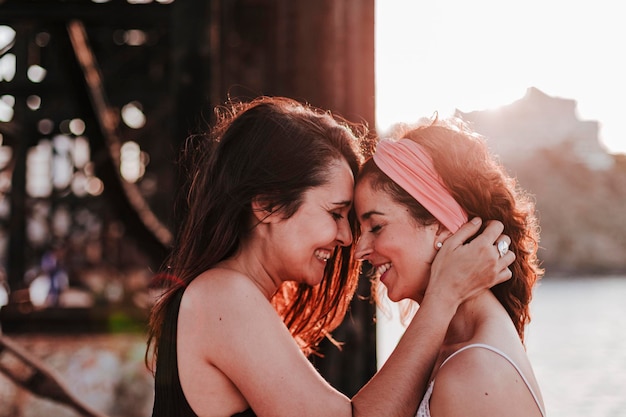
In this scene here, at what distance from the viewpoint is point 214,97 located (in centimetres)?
304

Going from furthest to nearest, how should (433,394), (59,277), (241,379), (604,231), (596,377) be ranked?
(604,231) → (596,377) → (59,277) → (241,379) → (433,394)

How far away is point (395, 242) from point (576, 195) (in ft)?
130

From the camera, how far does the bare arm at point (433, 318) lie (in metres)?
2.27

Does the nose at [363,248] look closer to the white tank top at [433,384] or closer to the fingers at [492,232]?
the fingers at [492,232]

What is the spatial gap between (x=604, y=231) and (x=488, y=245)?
4979 centimetres

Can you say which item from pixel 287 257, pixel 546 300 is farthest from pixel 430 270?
pixel 546 300

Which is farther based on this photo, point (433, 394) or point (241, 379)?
point (241, 379)

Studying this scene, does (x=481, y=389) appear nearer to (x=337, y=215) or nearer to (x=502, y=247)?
(x=502, y=247)

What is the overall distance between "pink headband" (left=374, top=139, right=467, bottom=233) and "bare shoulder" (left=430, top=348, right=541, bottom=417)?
46 centimetres

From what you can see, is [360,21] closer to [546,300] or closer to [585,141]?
[585,141]

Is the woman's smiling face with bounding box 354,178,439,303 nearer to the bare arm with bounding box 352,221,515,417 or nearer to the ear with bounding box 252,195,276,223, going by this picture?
the bare arm with bounding box 352,221,515,417

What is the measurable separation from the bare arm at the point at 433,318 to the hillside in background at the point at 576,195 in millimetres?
11432

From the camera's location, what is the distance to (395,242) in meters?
2.53

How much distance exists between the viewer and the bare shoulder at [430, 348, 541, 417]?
209cm
